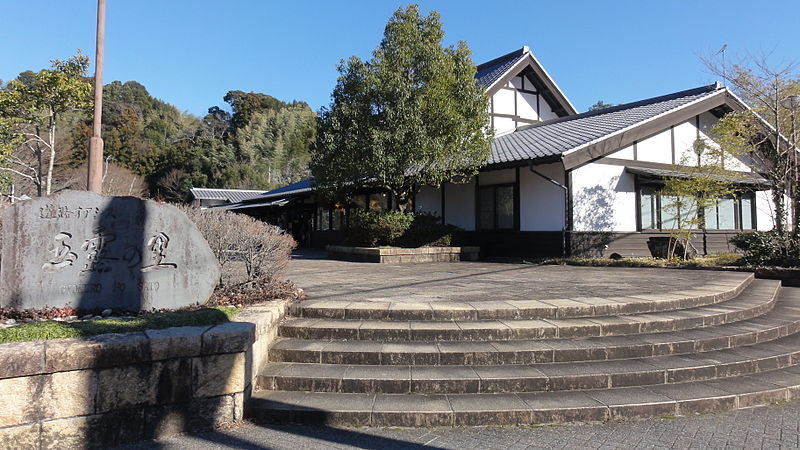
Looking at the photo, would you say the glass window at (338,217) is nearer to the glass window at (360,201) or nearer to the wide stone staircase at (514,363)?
the glass window at (360,201)

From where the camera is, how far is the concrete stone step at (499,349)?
13.4ft

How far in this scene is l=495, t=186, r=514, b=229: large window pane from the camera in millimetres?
14094

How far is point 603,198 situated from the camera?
42.2 feet

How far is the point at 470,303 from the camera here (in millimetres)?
5312

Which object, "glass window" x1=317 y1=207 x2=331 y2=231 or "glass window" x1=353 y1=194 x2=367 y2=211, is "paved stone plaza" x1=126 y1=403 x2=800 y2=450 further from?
"glass window" x1=317 y1=207 x2=331 y2=231

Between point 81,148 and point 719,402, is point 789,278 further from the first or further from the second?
point 81,148

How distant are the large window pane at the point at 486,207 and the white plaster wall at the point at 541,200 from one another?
125 cm

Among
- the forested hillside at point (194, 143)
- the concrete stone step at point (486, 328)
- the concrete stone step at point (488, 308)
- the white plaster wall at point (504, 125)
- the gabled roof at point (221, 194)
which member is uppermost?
the forested hillside at point (194, 143)

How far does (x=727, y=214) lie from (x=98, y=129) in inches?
754

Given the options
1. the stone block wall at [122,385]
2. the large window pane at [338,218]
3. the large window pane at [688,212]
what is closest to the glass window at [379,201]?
the large window pane at [338,218]

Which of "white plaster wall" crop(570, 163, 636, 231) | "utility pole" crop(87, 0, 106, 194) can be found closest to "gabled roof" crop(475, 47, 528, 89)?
"white plaster wall" crop(570, 163, 636, 231)

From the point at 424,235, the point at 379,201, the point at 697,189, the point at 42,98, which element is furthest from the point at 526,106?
the point at 42,98

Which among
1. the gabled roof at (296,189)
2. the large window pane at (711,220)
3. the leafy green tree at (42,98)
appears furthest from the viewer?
the gabled roof at (296,189)

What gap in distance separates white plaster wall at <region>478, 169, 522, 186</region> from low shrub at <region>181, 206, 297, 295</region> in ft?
32.7
